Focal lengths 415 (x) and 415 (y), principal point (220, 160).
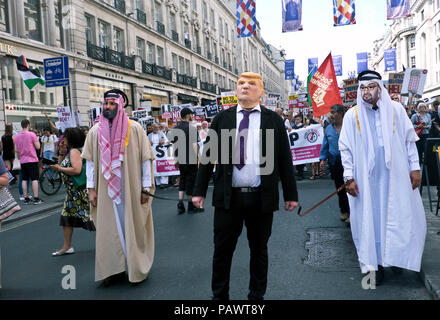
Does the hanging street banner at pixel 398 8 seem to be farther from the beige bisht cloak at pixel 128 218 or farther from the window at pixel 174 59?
the window at pixel 174 59

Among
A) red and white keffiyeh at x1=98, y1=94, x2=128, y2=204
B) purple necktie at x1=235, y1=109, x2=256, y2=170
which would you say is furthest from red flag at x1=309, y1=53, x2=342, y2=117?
purple necktie at x1=235, y1=109, x2=256, y2=170

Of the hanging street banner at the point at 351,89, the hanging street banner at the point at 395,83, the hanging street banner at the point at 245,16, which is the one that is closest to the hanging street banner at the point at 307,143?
the hanging street banner at the point at 351,89

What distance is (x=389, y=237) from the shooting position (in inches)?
152

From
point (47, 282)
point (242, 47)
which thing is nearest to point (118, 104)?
point (47, 282)

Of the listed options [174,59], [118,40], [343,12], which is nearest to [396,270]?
[343,12]

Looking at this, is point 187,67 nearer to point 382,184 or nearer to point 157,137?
point 157,137

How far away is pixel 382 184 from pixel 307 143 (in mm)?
8365

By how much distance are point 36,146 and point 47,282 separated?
682 cm

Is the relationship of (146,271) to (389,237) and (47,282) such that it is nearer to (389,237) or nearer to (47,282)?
(47,282)

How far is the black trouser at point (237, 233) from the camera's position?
3.19 m

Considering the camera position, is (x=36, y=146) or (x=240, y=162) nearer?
(x=240, y=162)

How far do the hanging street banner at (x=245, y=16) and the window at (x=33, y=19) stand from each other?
30.4 ft

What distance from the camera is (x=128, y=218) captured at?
4.16 metres
